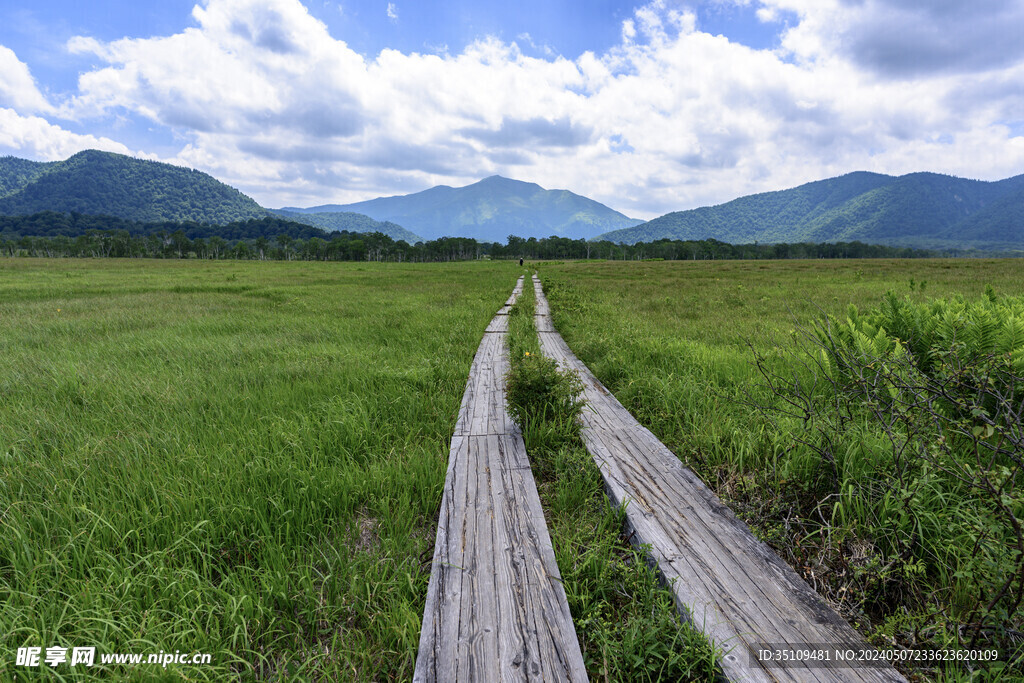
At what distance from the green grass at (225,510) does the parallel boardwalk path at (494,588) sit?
19 centimetres

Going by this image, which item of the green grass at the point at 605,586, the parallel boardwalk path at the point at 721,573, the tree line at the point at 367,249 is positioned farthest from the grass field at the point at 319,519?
the tree line at the point at 367,249

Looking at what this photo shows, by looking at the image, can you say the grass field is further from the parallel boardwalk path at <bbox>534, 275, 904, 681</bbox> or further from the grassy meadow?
the parallel boardwalk path at <bbox>534, 275, 904, 681</bbox>

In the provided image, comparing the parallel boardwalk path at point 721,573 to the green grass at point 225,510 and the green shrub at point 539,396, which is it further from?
the green grass at point 225,510

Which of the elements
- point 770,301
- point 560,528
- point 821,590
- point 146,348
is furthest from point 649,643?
point 770,301

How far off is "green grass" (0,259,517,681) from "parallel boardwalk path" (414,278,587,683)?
0.19 meters

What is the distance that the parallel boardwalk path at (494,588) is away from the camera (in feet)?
5.27

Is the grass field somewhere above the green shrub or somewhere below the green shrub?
below

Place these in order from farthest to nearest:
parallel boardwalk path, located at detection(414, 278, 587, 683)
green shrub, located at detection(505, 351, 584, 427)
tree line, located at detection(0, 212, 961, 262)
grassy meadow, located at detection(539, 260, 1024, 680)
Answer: tree line, located at detection(0, 212, 961, 262) < green shrub, located at detection(505, 351, 584, 427) < grassy meadow, located at detection(539, 260, 1024, 680) < parallel boardwalk path, located at detection(414, 278, 587, 683)

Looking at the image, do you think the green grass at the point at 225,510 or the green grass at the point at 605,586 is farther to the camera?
the green grass at the point at 225,510

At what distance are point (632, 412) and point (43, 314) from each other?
16.0m

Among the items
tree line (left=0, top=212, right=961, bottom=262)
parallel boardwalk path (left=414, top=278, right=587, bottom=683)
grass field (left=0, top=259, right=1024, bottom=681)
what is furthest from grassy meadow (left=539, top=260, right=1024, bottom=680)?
tree line (left=0, top=212, right=961, bottom=262)

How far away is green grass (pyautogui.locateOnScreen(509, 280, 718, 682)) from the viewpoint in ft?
5.51

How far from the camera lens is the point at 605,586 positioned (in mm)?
2104

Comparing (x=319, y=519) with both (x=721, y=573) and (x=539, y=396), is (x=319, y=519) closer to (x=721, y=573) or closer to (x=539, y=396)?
(x=539, y=396)
